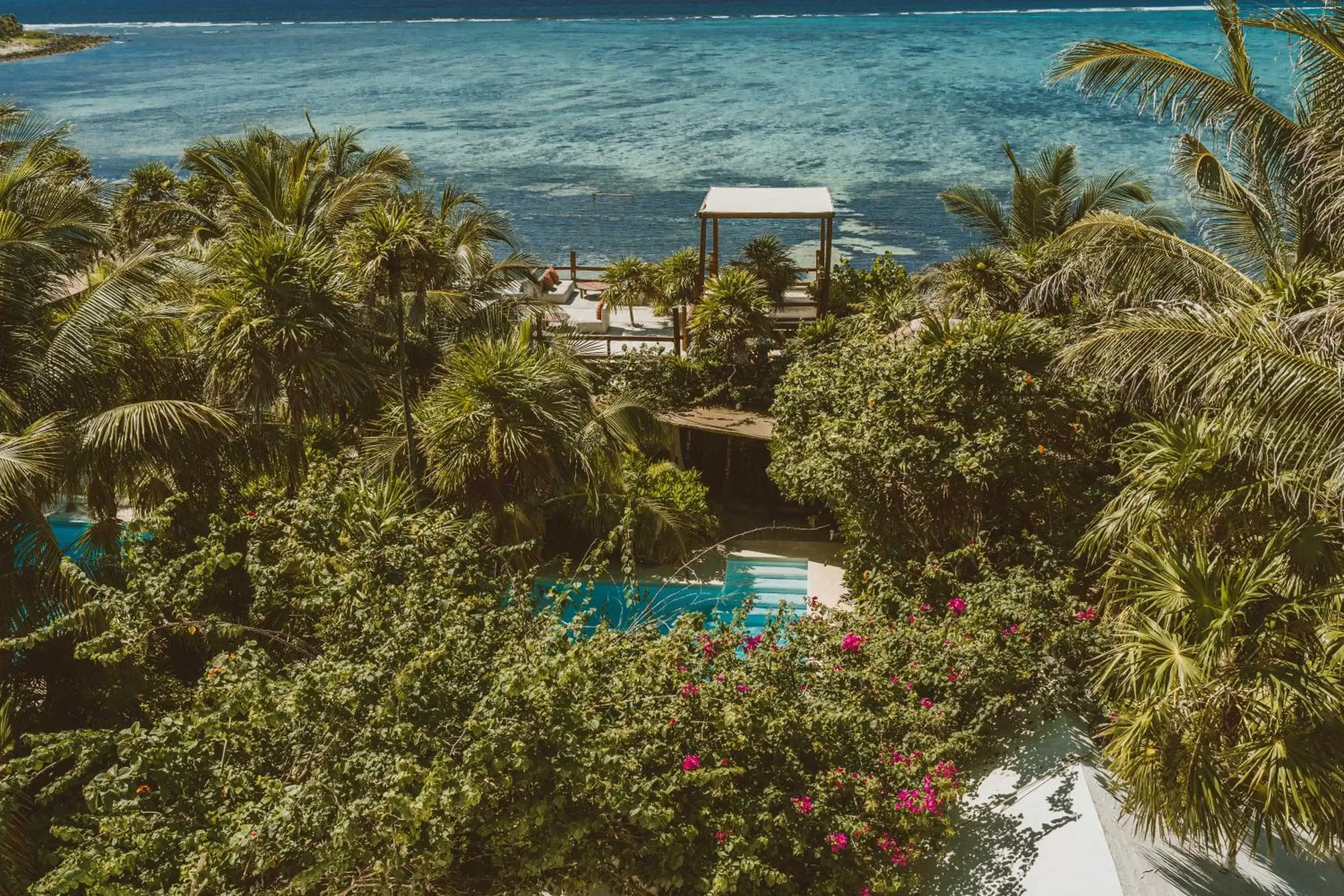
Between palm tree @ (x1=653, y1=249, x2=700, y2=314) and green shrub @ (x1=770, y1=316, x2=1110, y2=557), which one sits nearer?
green shrub @ (x1=770, y1=316, x2=1110, y2=557)

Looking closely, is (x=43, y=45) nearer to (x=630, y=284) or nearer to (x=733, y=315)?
(x=630, y=284)

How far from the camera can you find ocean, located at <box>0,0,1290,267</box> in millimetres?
46500

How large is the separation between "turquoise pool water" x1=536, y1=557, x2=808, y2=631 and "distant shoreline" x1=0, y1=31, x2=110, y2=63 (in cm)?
10909

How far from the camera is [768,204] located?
1778cm

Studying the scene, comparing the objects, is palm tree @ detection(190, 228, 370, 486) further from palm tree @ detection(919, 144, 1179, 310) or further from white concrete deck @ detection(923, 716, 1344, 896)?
palm tree @ detection(919, 144, 1179, 310)

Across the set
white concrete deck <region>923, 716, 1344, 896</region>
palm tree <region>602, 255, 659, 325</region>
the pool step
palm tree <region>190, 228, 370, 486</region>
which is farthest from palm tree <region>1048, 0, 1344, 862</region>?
palm tree <region>602, 255, 659, 325</region>

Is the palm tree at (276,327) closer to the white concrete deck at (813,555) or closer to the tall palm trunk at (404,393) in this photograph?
the tall palm trunk at (404,393)

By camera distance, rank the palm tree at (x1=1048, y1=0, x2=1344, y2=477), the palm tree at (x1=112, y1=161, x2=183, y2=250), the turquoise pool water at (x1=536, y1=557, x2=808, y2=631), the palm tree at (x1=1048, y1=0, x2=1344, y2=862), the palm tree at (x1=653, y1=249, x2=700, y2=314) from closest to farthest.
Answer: the palm tree at (x1=1048, y1=0, x2=1344, y2=862) → the palm tree at (x1=1048, y1=0, x2=1344, y2=477) → the turquoise pool water at (x1=536, y1=557, x2=808, y2=631) → the palm tree at (x1=653, y1=249, x2=700, y2=314) → the palm tree at (x1=112, y1=161, x2=183, y2=250)

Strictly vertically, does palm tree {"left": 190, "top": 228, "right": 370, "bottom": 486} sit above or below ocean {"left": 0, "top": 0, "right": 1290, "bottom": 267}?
above

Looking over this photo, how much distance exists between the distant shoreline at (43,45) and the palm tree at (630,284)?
102m

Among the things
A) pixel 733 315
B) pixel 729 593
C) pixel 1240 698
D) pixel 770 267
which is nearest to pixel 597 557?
pixel 1240 698

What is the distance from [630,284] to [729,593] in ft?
30.0

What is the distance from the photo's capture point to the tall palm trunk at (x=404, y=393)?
1089 cm

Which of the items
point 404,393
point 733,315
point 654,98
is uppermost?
point 404,393
